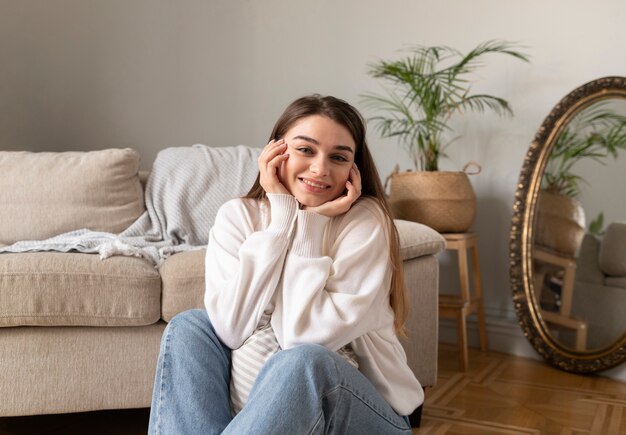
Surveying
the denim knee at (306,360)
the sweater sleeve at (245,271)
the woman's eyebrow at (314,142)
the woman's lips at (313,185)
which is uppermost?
the woman's eyebrow at (314,142)

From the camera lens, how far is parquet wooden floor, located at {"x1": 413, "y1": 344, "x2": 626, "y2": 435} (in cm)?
210

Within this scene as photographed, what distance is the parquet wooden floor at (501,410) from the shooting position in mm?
2082

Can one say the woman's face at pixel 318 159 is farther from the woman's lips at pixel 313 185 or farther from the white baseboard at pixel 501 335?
the white baseboard at pixel 501 335

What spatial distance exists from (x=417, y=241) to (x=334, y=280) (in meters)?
0.82

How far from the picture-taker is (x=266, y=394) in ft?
3.76

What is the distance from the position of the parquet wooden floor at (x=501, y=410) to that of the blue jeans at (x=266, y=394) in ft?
2.62

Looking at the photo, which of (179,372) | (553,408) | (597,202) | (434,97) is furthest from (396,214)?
(179,372)

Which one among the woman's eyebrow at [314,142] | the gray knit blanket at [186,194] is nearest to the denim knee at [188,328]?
the woman's eyebrow at [314,142]

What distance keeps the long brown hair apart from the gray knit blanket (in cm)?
90

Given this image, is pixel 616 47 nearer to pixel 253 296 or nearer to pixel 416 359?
pixel 416 359

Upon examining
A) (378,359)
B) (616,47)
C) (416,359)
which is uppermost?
(616,47)

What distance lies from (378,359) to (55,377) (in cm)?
91

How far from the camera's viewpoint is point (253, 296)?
4.42ft

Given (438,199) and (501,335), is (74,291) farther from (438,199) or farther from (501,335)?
(501,335)
